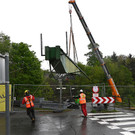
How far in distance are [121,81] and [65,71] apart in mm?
25331

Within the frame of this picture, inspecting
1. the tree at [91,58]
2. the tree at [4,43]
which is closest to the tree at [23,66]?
the tree at [4,43]

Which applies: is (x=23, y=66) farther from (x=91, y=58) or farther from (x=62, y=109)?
(x=91, y=58)

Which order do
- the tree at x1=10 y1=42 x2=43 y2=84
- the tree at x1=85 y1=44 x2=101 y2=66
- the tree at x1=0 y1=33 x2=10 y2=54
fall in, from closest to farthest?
the tree at x1=10 y1=42 x2=43 y2=84 < the tree at x1=0 y1=33 x2=10 y2=54 < the tree at x1=85 y1=44 x2=101 y2=66

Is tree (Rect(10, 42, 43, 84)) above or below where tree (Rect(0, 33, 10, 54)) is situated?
below

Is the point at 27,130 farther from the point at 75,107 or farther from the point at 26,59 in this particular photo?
the point at 26,59

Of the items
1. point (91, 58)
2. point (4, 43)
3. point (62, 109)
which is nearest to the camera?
point (62, 109)

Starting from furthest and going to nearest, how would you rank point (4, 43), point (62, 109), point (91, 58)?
point (91, 58)
point (4, 43)
point (62, 109)

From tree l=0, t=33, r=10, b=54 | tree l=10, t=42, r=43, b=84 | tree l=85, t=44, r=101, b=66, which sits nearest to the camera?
tree l=10, t=42, r=43, b=84

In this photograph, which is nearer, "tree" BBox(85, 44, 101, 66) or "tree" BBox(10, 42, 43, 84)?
"tree" BBox(10, 42, 43, 84)

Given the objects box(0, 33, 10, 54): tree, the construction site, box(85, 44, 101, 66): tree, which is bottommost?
the construction site

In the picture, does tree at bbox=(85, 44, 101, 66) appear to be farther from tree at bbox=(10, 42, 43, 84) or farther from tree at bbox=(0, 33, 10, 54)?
tree at bbox=(10, 42, 43, 84)

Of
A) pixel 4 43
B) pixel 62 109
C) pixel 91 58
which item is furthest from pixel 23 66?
pixel 91 58

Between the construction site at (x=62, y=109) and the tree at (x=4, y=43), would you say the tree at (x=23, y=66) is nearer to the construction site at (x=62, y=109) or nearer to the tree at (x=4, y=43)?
the tree at (x=4, y=43)

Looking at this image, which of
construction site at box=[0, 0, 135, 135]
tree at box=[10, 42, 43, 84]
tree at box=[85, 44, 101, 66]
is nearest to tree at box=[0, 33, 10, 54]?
tree at box=[10, 42, 43, 84]
